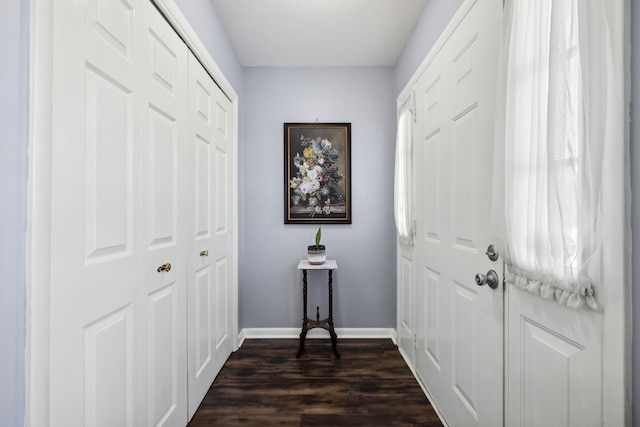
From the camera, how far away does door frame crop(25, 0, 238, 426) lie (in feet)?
2.44

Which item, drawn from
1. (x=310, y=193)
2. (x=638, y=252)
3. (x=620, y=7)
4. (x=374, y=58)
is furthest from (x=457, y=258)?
(x=374, y=58)

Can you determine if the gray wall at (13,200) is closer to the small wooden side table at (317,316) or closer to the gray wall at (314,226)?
the small wooden side table at (317,316)

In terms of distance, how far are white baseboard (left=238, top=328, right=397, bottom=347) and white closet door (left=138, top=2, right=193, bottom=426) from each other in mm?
1212

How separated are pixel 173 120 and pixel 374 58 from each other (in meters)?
1.92

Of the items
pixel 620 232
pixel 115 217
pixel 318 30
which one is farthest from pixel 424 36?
pixel 115 217

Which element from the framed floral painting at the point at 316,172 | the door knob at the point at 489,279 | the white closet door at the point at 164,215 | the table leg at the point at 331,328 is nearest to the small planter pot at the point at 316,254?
the table leg at the point at 331,328

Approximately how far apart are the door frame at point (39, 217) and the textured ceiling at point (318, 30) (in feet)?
5.17

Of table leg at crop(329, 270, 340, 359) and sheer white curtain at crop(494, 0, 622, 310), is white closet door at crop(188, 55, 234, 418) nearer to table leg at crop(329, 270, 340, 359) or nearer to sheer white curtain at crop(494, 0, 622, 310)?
table leg at crop(329, 270, 340, 359)

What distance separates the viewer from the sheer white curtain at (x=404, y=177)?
7.54 ft

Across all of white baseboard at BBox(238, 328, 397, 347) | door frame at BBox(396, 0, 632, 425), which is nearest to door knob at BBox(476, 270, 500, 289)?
door frame at BBox(396, 0, 632, 425)

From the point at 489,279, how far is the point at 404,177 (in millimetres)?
1309

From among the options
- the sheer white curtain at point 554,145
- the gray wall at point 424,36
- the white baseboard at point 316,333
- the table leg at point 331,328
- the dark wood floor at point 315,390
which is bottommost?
the dark wood floor at point 315,390

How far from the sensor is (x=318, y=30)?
7.55 ft

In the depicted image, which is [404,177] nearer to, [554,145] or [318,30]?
[318,30]
